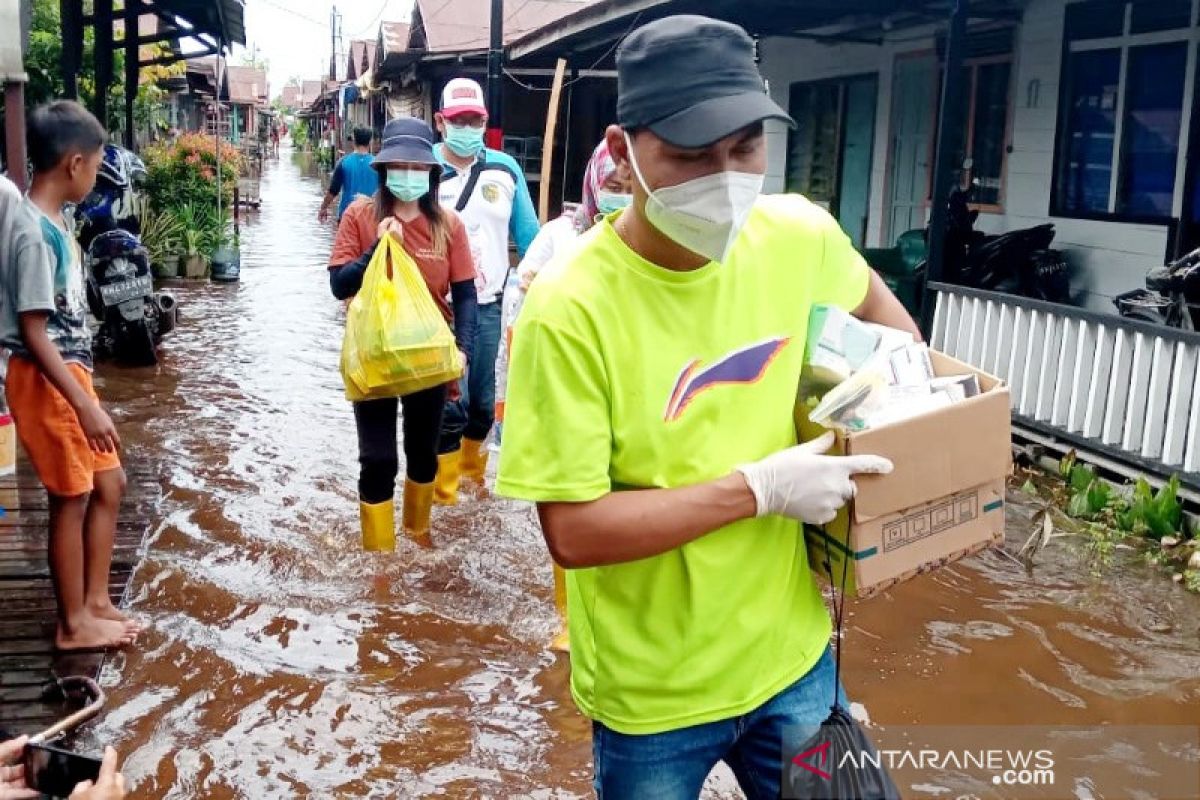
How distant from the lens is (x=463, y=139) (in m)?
5.84

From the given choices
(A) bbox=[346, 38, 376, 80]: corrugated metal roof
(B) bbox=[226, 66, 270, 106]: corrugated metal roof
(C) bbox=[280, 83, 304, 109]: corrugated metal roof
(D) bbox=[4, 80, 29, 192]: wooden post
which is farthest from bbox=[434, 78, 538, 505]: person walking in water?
(C) bbox=[280, 83, 304, 109]: corrugated metal roof


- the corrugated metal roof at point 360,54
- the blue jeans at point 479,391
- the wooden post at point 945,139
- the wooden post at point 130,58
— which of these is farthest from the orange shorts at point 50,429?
the corrugated metal roof at point 360,54

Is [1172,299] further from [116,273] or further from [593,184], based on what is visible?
[116,273]

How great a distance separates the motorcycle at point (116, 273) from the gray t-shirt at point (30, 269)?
5143 millimetres

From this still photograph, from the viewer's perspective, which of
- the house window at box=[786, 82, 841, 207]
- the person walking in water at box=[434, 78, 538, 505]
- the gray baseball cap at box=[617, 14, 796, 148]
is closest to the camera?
the gray baseball cap at box=[617, 14, 796, 148]

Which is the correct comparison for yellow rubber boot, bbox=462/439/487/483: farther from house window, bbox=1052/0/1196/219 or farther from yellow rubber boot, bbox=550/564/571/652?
house window, bbox=1052/0/1196/219

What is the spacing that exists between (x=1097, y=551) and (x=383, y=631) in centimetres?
326

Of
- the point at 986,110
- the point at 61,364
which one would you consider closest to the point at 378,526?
the point at 61,364

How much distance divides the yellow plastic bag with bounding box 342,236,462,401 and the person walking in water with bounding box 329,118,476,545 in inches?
5.4

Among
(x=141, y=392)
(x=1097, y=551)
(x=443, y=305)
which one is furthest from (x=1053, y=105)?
(x=141, y=392)

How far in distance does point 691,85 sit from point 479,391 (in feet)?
14.3

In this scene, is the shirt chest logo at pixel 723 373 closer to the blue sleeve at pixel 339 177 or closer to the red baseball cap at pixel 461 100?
the red baseball cap at pixel 461 100

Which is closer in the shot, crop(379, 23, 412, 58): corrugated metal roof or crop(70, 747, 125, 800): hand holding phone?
crop(70, 747, 125, 800): hand holding phone

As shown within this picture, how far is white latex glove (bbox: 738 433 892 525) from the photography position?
1869 mm
